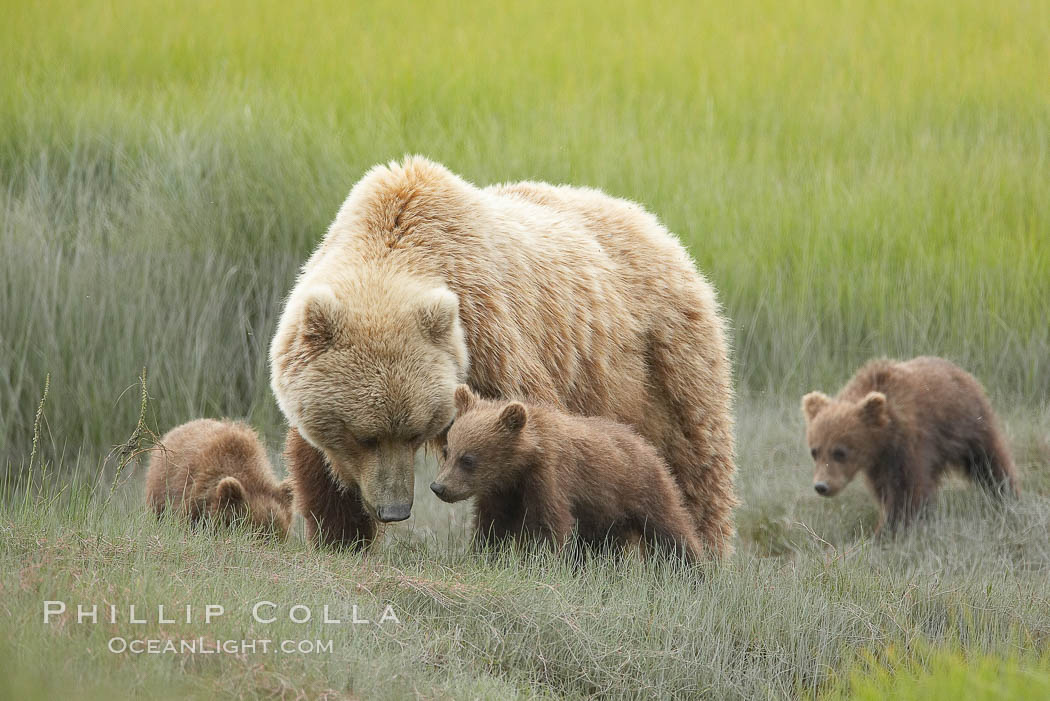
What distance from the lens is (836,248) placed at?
27.7ft

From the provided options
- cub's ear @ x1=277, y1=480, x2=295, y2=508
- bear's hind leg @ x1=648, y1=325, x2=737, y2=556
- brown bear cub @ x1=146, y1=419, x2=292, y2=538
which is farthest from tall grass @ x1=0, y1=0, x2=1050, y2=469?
bear's hind leg @ x1=648, y1=325, x2=737, y2=556

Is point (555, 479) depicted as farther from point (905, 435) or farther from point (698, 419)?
point (905, 435)

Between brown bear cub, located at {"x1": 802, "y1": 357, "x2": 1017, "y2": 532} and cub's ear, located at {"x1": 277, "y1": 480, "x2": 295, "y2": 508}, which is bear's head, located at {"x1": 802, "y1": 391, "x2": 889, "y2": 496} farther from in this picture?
cub's ear, located at {"x1": 277, "y1": 480, "x2": 295, "y2": 508}

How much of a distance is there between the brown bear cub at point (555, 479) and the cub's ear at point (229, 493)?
4.63 feet

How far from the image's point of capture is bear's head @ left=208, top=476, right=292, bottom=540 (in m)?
5.54

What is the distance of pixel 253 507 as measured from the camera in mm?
5785

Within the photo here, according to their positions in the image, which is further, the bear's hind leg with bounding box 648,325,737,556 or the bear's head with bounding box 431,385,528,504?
the bear's hind leg with bounding box 648,325,737,556

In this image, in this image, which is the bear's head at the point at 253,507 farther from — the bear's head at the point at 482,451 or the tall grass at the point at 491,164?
the tall grass at the point at 491,164

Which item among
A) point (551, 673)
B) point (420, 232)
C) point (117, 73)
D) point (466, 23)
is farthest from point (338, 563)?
point (466, 23)

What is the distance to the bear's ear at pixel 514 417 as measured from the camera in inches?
175

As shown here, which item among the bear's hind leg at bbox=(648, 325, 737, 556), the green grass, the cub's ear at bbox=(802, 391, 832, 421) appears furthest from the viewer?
the cub's ear at bbox=(802, 391, 832, 421)

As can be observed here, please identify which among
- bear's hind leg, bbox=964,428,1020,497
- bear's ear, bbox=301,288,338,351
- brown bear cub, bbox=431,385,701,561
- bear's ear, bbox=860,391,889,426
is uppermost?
bear's ear, bbox=301,288,338,351

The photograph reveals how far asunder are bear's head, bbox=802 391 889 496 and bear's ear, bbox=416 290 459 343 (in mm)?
3177

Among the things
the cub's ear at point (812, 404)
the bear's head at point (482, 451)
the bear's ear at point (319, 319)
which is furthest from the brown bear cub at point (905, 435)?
the bear's ear at point (319, 319)
